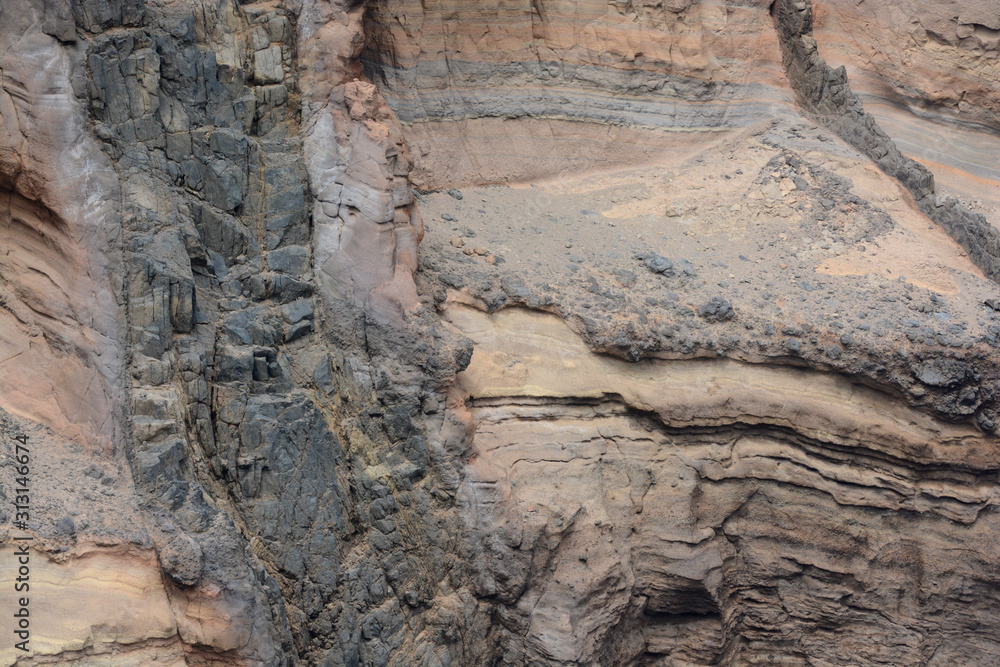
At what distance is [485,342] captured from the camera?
32.2 feet

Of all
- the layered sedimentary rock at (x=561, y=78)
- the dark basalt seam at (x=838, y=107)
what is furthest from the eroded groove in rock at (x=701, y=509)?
the dark basalt seam at (x=838, y=107)

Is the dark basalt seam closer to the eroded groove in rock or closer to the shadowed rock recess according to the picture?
the shadowed rock recess

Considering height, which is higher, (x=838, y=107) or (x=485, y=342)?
(x=838, y=107)

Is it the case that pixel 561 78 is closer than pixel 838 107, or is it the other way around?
pixel 561 78

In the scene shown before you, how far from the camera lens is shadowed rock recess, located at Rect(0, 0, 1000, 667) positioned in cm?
815

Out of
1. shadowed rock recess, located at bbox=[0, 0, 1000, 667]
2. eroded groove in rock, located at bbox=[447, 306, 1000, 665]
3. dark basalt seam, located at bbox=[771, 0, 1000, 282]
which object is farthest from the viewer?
dark basalt seam, located at bbox=[771, 0, 1000, 282]

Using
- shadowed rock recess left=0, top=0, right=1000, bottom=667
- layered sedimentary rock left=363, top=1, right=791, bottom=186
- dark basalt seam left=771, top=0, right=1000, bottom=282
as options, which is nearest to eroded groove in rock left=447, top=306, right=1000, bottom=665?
shadowed rock recess left=0, top=0, right=1000, bottom=667

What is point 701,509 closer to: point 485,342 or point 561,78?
point 485,342

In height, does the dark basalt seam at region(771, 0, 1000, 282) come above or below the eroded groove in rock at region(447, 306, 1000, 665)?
above

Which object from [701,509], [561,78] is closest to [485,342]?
[701,509]

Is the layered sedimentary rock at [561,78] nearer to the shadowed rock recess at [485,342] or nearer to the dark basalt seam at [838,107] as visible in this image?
the shadowed rock recess at [485,342]

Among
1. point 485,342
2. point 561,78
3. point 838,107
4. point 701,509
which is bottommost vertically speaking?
point 701,509

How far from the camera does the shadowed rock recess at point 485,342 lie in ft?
26.7

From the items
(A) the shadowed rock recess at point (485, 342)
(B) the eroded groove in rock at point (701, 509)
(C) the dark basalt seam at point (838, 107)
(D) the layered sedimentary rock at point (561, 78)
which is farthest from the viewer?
(C) the dark basalt seam at point (838, 107)
